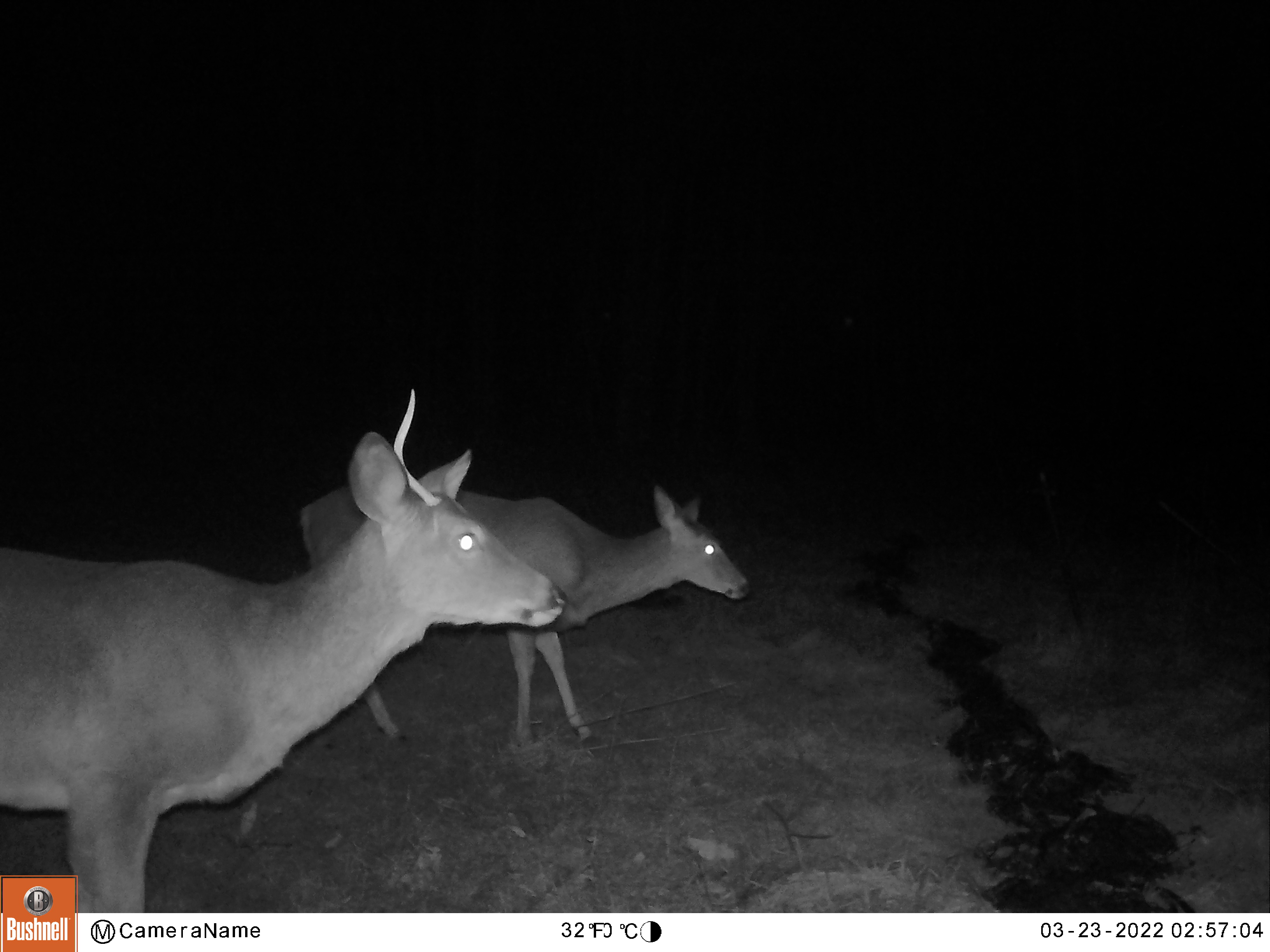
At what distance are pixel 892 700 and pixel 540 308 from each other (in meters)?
37.4

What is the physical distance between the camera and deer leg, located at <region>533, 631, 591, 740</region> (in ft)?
22.9

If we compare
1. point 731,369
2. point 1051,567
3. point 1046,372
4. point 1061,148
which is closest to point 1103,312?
point 1046,372

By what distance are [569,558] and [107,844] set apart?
13.3ft

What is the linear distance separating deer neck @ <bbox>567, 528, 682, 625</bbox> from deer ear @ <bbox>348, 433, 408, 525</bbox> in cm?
334

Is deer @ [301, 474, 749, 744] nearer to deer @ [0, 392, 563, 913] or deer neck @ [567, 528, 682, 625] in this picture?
deer neck @ [567, 528, 682, 625]

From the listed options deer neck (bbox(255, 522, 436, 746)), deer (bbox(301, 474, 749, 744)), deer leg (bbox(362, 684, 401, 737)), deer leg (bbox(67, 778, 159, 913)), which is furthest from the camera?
deer (bbox(301, 474, 749, 744))

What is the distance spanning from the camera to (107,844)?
363cm

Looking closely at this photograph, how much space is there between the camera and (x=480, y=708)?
7.49 metres

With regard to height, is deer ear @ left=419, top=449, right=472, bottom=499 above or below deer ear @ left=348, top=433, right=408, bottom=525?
above

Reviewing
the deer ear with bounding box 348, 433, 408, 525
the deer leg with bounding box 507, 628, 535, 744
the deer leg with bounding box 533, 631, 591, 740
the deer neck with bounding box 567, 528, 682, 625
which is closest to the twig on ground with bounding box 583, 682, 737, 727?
the deer leg with bounding box 533, 631, 591, 740

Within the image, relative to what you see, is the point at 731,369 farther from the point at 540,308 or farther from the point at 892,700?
the point at 892,700

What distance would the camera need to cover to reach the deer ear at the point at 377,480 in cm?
382

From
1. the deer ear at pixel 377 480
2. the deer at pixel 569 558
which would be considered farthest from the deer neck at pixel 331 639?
the deer at pixel 569 558
